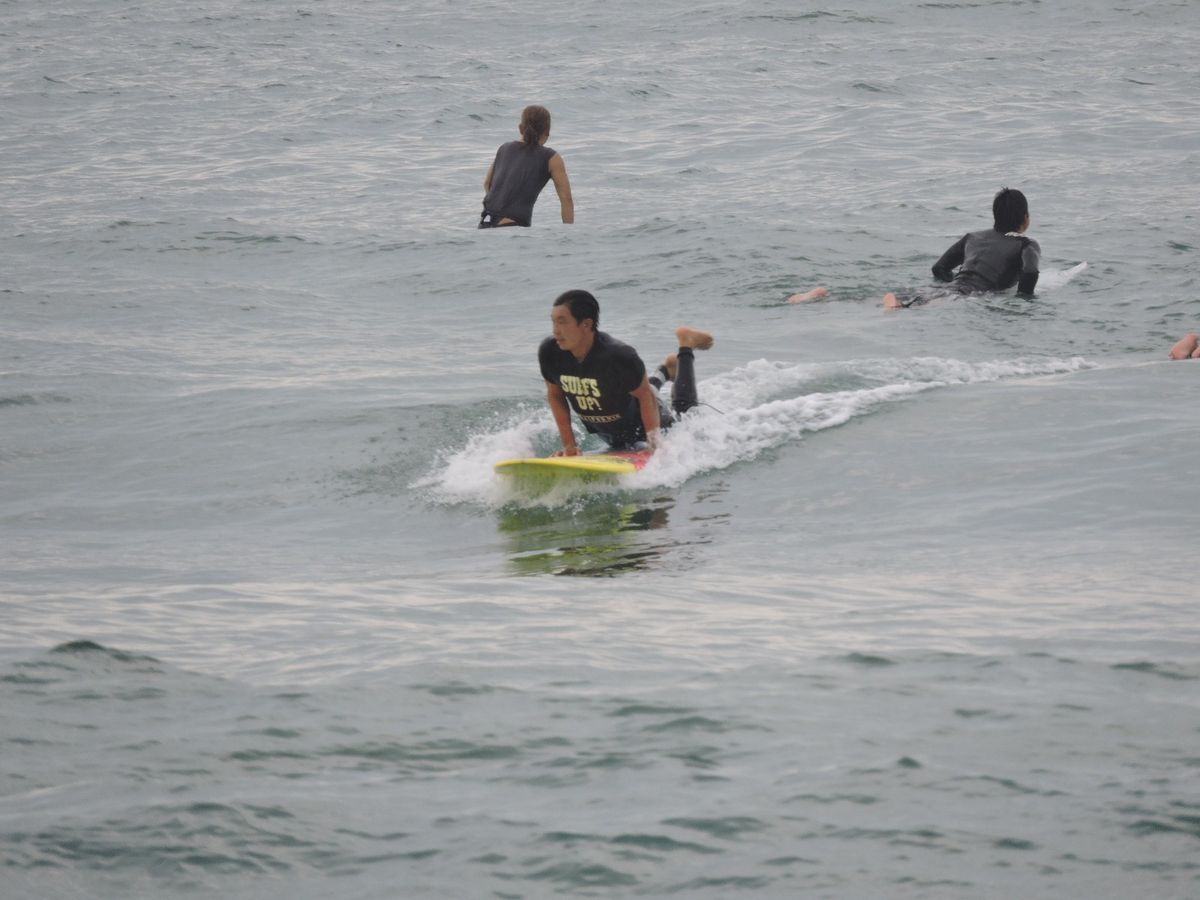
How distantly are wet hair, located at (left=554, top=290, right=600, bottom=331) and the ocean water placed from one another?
1122mm

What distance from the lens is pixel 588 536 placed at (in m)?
8.48

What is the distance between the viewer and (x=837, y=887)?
4.18 meters

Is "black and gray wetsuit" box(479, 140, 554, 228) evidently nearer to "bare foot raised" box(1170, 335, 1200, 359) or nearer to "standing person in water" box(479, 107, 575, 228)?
"standing person in water" box(479, 107, 575, 228)

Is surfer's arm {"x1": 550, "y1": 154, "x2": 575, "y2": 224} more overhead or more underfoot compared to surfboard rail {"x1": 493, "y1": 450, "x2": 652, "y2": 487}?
more overhead

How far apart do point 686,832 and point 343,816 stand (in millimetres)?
1059

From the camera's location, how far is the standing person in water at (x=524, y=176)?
14.9 metres

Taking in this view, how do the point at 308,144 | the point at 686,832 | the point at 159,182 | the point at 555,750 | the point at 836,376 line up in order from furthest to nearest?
the point at 308,144 < the point at 159,182 < the point at 836,376 < the point at 555,750 < the point at 686,832

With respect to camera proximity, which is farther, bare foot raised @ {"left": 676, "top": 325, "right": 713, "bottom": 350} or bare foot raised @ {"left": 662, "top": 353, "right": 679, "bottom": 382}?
bare foot raised @ {"left": 662, "top": 353, "right": 679, "bottom": 382}

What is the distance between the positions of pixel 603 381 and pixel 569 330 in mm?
567

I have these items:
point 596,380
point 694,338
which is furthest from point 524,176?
point 596,380

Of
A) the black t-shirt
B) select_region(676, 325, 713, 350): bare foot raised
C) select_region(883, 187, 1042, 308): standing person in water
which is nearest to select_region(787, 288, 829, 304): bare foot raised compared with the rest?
select_region(883, 187, 1042, 308): standing person in water

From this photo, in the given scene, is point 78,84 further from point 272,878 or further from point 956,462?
point 272,878

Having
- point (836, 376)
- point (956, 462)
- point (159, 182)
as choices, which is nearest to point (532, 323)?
point (836, 376)

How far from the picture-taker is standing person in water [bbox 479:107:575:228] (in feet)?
49.0
